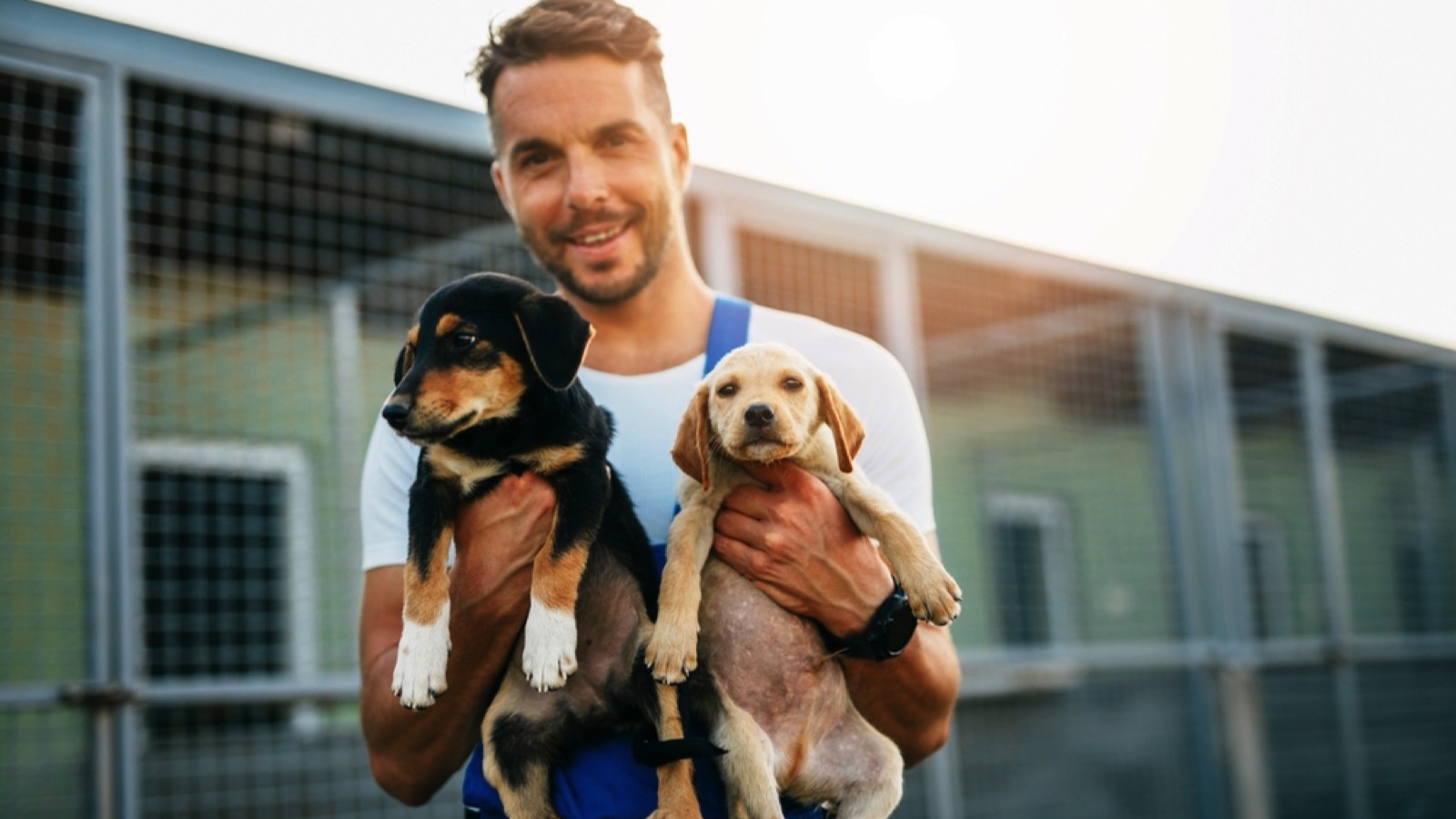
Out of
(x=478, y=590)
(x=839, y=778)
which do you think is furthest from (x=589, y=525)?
(x=839, y=778)

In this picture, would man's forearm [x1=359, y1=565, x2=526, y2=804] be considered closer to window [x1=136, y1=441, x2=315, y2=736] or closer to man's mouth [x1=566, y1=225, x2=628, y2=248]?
man's mouth [x1=566, y1=225, x2=628, y2=248]

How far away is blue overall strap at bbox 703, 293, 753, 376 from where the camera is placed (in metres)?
2.18

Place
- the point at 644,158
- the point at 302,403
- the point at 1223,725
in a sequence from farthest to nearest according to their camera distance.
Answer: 1. the point at 302,403
2. the point at 1223,725
3. the point at 644,158

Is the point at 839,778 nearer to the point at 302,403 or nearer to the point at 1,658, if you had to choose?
the point at 1,658

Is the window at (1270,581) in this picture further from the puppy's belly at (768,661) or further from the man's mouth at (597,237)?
the puppy's belly at (768,661)

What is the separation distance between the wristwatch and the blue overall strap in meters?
0.53

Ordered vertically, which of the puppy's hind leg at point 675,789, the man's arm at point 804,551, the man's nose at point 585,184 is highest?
the man's nose at point 585,184

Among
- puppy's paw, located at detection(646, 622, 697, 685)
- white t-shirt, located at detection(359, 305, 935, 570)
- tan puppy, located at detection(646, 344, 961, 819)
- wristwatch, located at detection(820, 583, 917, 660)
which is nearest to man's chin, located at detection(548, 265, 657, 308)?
white t-shirt, located at detection(359, 305, 935, 570)

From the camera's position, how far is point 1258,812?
7684mm

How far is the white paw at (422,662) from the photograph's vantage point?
147 centimetres

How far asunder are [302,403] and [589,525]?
29.6 ft

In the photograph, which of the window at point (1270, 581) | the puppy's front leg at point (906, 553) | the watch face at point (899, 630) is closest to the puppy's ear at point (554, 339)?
the puppy's front leg at point (906, 553)

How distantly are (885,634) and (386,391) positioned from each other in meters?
8.37

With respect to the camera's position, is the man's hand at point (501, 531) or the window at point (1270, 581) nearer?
the man's hand at point (501, 531)
